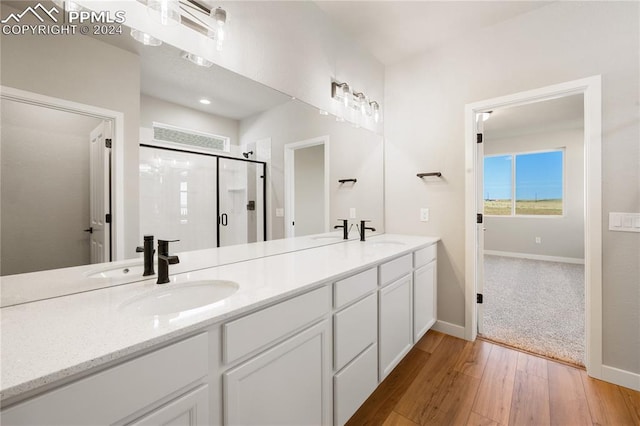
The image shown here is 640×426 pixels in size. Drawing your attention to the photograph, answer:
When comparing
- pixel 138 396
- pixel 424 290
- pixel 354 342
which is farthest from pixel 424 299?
pixel 138 396

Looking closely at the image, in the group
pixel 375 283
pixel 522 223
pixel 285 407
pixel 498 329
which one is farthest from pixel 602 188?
pixel 522 223

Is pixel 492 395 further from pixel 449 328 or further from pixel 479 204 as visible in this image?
→ pixel 479 204

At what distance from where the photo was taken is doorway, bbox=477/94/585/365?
10.2 feet

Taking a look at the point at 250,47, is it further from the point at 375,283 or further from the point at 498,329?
the point at 498,329

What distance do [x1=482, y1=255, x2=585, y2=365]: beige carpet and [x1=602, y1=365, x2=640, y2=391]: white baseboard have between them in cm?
17

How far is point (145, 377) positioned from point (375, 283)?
1.21m

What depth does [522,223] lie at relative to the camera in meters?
5.66

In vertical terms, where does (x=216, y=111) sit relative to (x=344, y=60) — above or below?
below

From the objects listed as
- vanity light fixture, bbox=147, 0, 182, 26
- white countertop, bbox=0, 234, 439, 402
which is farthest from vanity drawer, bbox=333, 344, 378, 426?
vanity light fixture, bbox=147, 0, 182, 26

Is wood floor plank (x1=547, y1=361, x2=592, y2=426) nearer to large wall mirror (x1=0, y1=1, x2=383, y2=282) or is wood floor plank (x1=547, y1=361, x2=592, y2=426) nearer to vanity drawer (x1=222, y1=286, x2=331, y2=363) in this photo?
vanity drawer (x1=222, y1=286, x2=331, y2=363)

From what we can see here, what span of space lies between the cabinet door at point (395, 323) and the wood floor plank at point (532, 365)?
826mm

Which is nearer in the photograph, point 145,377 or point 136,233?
point 145,377

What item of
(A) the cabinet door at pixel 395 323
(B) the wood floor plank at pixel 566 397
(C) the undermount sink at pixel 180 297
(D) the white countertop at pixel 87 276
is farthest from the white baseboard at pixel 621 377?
(C) the undermount sink at pixel 180 297

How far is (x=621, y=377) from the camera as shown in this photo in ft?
5.90
